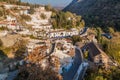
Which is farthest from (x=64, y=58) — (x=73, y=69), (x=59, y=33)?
(x=59, y=33)

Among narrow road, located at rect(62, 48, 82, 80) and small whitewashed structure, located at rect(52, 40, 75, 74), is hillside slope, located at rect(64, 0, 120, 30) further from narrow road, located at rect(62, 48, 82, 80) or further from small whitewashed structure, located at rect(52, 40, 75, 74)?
narrow road, located at rect(62, 48, 82, 80)

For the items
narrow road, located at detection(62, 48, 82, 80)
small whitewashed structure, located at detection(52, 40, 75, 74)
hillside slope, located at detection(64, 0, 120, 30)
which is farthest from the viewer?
hillside slope, located at detection(64, 0, 120, 30)

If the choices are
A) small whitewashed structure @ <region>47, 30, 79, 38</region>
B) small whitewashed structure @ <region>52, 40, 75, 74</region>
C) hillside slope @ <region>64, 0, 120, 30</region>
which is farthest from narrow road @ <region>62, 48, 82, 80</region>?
hillside slope @ <region>64, 0, 120, 30</region>

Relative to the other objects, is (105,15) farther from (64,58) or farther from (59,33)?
(64,58)

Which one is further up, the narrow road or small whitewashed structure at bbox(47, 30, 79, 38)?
the narrow road

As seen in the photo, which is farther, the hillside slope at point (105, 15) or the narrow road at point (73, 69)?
the hillside slope at point (105, 15)

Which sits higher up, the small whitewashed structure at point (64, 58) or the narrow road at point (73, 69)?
the small whitewashed structure at point (64, 58)

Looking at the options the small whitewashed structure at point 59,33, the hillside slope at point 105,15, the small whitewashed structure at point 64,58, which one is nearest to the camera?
the small whitewashed structure at point 64,58

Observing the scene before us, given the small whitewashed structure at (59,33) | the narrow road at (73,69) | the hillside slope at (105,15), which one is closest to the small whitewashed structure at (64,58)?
the narrow road at (73,69)

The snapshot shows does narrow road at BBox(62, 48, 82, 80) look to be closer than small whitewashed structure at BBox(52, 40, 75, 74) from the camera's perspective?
Yes

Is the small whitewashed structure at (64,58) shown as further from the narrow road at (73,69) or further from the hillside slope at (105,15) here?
the hillside slope at (105,15)

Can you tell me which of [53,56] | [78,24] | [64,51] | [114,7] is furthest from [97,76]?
[114,7]
